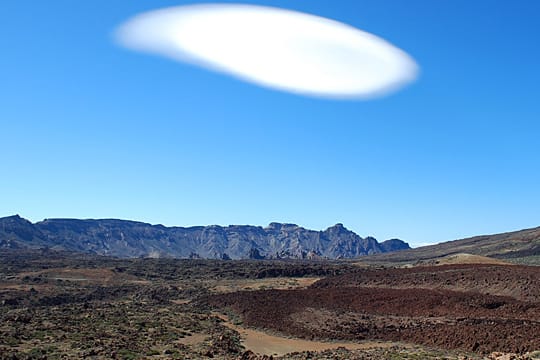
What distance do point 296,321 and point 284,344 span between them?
8227mm

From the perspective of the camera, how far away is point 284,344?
38.0 metres

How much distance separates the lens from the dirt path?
35594 millimetres

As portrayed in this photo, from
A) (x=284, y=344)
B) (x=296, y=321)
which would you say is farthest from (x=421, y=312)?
(x=284, y=344)

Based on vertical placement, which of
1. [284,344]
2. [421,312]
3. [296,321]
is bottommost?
[284,344]

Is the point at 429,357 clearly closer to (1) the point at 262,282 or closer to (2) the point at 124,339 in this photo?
(2) the point at 124,339

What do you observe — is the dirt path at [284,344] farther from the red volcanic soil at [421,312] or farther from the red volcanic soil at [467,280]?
the red volcanic soil at [467,280]

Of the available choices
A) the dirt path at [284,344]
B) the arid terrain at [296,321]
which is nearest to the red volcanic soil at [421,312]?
the arid terrain at [296,321]

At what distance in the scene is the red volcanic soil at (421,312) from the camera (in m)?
33.9

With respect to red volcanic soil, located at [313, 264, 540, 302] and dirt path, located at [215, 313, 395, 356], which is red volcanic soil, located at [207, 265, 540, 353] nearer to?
red volcanic soil, located at [313, 264, 540, 302]

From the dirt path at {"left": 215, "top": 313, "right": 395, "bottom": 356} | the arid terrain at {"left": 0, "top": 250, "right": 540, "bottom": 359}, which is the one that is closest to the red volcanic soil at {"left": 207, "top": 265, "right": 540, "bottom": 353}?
the arid terrain at {"left": 0, "top": 250, "right": 540, "bottom": 359}

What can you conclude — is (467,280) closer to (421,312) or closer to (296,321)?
(421,312)

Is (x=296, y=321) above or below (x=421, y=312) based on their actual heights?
below

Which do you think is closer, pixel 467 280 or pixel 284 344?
pixel 284 344

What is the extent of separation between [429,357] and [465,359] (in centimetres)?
206
